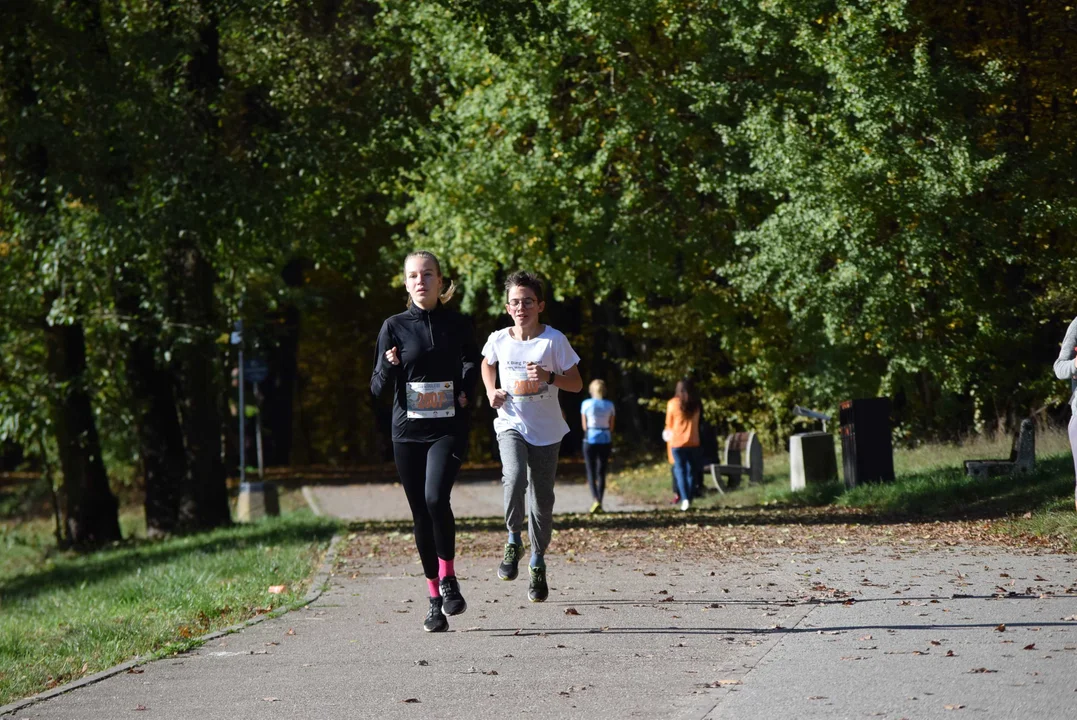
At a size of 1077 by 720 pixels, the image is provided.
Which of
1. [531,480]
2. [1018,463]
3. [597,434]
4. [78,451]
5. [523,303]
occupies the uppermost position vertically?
[523,303]

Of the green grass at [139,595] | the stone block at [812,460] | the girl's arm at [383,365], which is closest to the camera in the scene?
the girl's arm at [383,365]

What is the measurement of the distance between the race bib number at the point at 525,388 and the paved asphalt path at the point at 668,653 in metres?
1.24

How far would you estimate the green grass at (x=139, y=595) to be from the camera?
8.49 metres

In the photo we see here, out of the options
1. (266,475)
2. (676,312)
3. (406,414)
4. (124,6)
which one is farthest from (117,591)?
(266,475)

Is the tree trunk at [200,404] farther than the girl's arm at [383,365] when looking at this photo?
Yes

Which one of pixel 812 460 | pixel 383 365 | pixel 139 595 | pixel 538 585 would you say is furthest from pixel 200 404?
pixel 383 365

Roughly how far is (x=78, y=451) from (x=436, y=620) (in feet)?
51.8

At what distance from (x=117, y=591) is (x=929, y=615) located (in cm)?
771

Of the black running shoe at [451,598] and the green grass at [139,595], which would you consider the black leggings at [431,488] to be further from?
the green grass at [139,595]

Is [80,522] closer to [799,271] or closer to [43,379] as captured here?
[43,379]

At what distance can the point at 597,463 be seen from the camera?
66.8 feet

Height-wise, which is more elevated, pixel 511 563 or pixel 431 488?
pixel 431 488

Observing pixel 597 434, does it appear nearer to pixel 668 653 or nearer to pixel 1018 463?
pixel 1018 463

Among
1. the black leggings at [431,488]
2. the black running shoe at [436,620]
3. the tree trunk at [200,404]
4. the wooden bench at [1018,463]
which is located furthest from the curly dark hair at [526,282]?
the tree trunk at [200,404]
